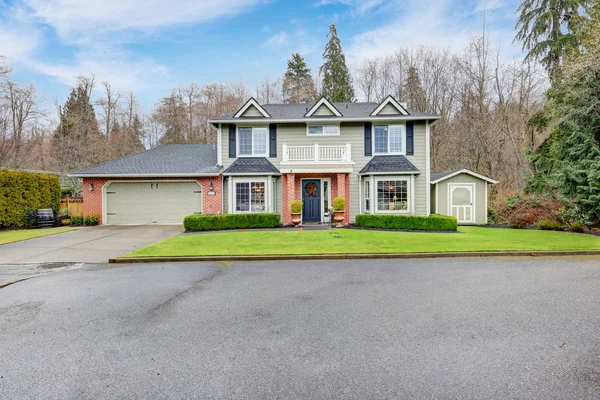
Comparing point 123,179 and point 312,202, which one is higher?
point 123,179

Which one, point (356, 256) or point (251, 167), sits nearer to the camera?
point (356, 256)

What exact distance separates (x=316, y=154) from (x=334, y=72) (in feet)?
65.2

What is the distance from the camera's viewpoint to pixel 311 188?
1616cm

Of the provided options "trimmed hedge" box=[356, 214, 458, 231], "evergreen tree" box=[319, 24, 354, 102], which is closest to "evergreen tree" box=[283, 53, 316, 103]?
"evergreen tree" box=[319, 24, 354, 102]

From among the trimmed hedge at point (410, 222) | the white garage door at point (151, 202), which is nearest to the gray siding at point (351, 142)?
the trimmed hedge at point (410, 222)

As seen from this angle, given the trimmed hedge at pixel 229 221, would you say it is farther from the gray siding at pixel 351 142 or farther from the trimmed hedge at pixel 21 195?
the trimmed hedge at pixel 21 195

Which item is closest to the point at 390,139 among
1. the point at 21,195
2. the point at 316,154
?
the point at 316,154

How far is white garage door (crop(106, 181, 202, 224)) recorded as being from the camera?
1587 centimetres

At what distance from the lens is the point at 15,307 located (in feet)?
14.6

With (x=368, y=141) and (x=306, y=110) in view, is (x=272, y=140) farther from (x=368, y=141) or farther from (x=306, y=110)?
(x=368, y=141)

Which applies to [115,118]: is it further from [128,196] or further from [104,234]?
[104,234]

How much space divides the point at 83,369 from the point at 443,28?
24.9 metres

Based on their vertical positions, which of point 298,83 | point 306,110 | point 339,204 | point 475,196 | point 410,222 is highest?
point 298,83

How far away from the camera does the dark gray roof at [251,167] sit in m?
15.3
